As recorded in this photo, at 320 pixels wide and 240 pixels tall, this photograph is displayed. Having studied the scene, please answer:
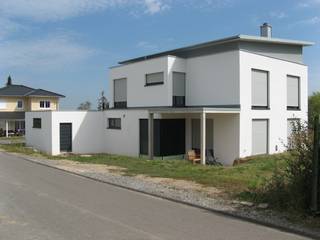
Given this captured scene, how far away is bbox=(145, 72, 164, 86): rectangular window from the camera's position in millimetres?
27750

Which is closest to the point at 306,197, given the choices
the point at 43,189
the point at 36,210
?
the point at 36,210

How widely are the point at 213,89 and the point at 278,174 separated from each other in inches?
614

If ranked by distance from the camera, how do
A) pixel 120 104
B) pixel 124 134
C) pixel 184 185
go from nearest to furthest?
pixel 184 185 < pixel 124 134 < pixel 120 104

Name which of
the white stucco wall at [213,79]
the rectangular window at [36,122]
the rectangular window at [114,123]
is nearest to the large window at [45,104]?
the rectangular window at [36,122]

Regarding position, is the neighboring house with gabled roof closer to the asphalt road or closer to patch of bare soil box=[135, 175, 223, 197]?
patch of bare soil box=[135, 175, 223, 197]

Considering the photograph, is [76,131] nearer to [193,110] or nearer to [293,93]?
[193,110]

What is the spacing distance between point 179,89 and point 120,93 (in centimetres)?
621

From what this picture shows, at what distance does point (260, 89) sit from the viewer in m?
25.9

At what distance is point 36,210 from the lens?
9531 millimetres

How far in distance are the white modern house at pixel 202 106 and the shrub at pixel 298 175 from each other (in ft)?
41.3

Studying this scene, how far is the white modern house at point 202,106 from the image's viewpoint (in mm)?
24531

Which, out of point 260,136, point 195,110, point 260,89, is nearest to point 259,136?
point 260,136

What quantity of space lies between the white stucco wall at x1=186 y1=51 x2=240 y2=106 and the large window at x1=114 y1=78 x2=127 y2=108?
580cm

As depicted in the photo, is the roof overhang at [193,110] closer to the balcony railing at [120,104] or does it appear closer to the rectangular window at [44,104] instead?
the balcony railing at [120,104]
